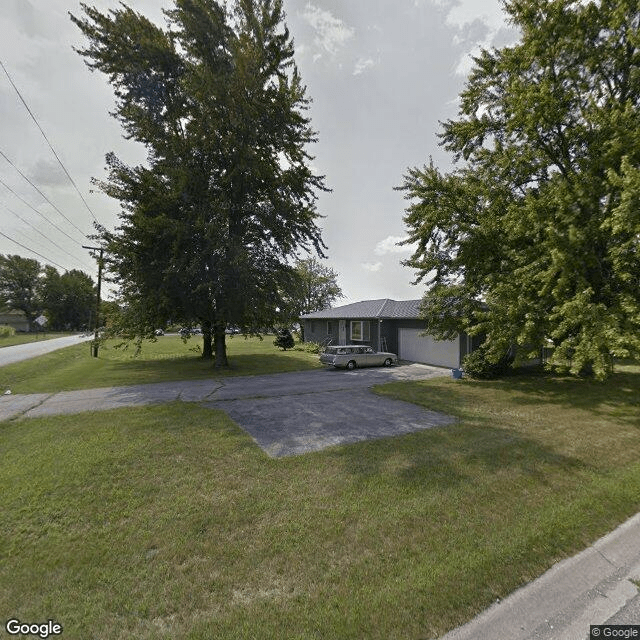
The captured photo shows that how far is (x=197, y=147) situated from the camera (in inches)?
595

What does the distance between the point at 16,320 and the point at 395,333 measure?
8932 cm

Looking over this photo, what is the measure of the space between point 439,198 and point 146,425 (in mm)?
13805

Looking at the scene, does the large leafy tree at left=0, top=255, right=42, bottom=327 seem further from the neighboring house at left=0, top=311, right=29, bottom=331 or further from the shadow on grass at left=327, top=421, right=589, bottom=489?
the shadow on grass at left=327, top=421, right=589, bottom=489

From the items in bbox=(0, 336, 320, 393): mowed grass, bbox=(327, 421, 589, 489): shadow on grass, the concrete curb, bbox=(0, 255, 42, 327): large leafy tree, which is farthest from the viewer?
bbox=(0, 255, 42, 327): large leafy tree

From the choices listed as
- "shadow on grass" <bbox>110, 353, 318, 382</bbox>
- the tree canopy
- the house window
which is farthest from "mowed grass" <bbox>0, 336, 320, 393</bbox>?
the tree canopy

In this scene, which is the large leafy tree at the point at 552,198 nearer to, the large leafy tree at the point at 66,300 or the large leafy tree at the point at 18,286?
the large leafy tree at the point at 66,300

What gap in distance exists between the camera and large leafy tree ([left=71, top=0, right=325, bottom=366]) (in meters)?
13.9

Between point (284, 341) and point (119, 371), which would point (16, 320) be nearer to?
point (284, 341)

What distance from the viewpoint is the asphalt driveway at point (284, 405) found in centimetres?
692

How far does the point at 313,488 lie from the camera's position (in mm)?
4613

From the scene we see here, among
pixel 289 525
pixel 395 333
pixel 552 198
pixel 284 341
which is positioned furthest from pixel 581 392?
pixel 284 341

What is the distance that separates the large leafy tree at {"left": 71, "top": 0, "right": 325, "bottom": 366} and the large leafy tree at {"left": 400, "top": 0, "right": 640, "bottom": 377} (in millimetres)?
8139

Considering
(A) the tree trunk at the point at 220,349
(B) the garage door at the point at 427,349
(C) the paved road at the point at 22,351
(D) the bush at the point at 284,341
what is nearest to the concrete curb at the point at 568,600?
(B) the garage door at the point at 427,349

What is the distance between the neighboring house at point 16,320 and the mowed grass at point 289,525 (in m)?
86.4
